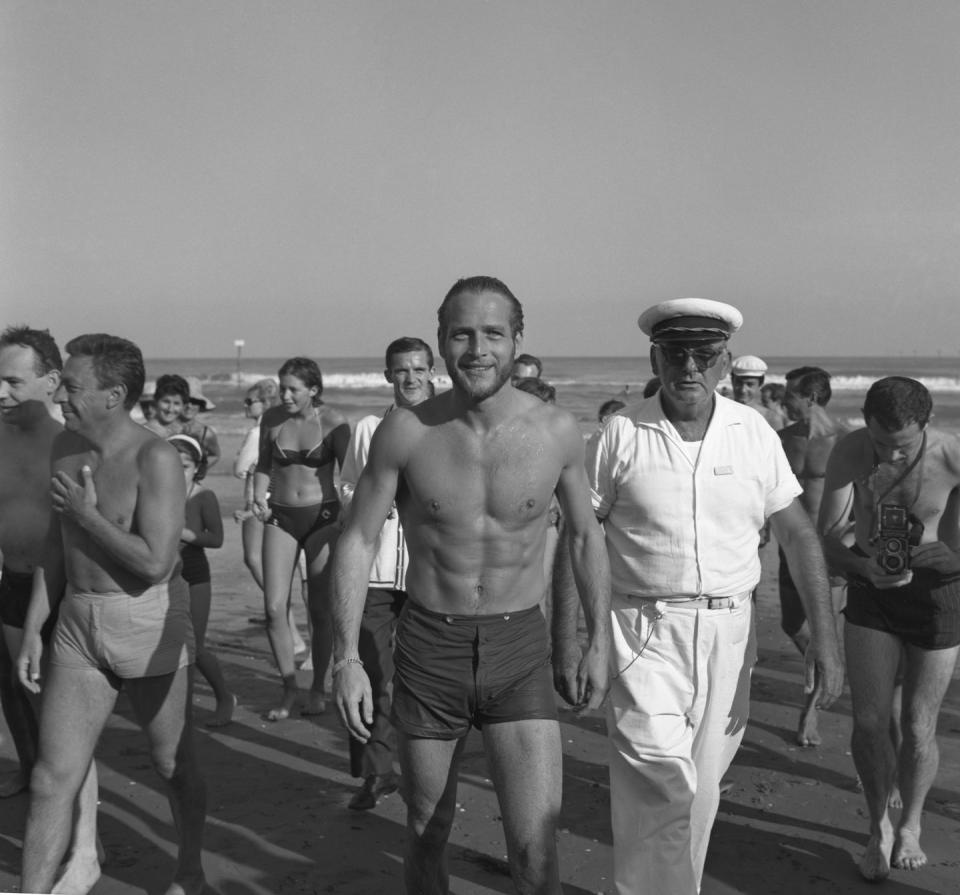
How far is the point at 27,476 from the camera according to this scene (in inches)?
178

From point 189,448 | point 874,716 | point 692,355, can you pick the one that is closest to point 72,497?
point 692,355

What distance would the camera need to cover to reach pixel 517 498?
349 centimetres

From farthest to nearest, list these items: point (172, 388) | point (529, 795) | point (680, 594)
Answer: point (172, 388) → point (680, 594) → point (529, 795)

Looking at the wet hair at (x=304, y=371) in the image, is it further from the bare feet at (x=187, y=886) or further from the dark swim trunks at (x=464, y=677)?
the dark swim trunks at (x=464, y=677)

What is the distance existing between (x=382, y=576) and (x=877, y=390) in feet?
7.88

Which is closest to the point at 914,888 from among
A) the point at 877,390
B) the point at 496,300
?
the point at 877,390

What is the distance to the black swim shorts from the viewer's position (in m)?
4.55

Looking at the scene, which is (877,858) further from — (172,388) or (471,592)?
(172,388)

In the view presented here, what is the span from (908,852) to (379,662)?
8.05 feet

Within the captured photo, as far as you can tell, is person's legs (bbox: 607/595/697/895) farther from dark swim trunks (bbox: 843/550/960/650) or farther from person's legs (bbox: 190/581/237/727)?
person's legs (bbox: 190/581/237/727)

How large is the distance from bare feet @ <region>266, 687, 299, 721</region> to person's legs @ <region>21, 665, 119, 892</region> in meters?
2.65

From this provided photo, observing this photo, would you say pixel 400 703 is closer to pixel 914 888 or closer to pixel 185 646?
pixel 185 646

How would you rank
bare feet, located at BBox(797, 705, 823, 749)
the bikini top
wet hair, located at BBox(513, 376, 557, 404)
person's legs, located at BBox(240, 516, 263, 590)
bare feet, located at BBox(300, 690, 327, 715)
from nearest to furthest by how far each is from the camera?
bare feet, located at BBox(797, 705, 823, 749), wet hair, located at BBox(513, 376, 557, 404), bare feet, located at BBox(300, 690, 327, 715), the bikini top, person's legs, located at BBox(240, 516, 263, 590)

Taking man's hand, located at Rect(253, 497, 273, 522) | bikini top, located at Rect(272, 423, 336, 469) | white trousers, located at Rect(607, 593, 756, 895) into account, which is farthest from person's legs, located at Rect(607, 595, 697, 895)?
man's hand, located at Rect(253, 497, 273, 522)
